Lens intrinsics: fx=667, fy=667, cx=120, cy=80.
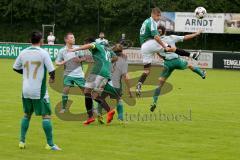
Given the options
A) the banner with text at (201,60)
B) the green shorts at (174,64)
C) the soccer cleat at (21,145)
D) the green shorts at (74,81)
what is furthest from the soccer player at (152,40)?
the banner with text at (201,60)

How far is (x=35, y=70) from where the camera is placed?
11.8m

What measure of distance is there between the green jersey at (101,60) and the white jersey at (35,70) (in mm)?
3581

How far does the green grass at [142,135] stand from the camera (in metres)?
11.7

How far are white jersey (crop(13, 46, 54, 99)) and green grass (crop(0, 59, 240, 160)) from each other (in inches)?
41.1

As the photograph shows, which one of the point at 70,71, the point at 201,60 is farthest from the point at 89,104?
the point at 201,60

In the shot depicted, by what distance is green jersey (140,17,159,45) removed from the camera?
18.4 metres

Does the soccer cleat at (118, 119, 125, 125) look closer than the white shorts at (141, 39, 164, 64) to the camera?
Yes

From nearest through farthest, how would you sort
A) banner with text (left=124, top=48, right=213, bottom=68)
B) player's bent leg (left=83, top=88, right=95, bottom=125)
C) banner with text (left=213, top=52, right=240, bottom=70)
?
player's bent leg (left=83, top=88, right=95, bottom=125) → banner with text (left=213, top=52, right=240, bottom=70) → banner with text (left=124, top=48, right=213, bottom=68)

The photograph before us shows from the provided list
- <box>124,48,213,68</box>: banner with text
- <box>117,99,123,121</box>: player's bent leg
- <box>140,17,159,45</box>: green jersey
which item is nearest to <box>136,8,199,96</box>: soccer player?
<box>140,17,159,45</box>: green jersey

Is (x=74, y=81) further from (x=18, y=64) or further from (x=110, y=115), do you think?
(x=18, y=64)

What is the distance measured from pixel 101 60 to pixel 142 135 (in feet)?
7.80

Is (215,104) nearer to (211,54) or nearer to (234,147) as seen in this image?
(234,147)

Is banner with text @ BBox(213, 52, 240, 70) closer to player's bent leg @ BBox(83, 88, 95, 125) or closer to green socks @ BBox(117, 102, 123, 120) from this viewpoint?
green socks @ BBox(117, 102, 123, 120)

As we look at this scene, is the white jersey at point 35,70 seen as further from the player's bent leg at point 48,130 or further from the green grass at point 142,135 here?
the green grass at point 142,135
